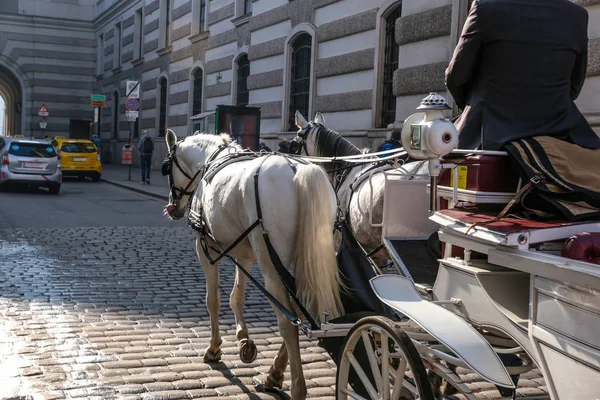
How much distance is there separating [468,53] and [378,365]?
1.73 metres

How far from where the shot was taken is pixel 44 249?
34.8ft

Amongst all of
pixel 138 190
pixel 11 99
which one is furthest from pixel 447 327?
pixel 11 99

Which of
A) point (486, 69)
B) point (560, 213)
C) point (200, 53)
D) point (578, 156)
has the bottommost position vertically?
point (560, 213)

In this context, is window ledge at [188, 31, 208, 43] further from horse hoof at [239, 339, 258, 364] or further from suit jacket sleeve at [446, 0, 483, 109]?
suit jacket sleeve at [446, 0, 483, 109]

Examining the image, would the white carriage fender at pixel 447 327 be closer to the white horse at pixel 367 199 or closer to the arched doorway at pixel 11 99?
the white horse at pixel 367 199

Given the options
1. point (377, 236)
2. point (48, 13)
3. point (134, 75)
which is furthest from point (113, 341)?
point (48, 13)

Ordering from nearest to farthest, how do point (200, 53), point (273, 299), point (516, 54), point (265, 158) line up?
1. point (516, 54)
2. point (273, 299)
3. point (265, 158)
4. point (200, 53)

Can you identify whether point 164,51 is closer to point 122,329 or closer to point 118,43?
point 118,43

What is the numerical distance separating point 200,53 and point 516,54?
934 inches

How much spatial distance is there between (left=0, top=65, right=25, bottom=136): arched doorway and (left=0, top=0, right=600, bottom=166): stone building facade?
27 centimetres

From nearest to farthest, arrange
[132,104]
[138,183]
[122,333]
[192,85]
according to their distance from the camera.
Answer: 1. [122,333]
2. [138,183]
3. [132,104]
4. [192,85]

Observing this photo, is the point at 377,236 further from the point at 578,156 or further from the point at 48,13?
the point at 48,13

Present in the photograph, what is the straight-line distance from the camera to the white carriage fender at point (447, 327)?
2.90m

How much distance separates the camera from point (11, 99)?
50.7 metres
